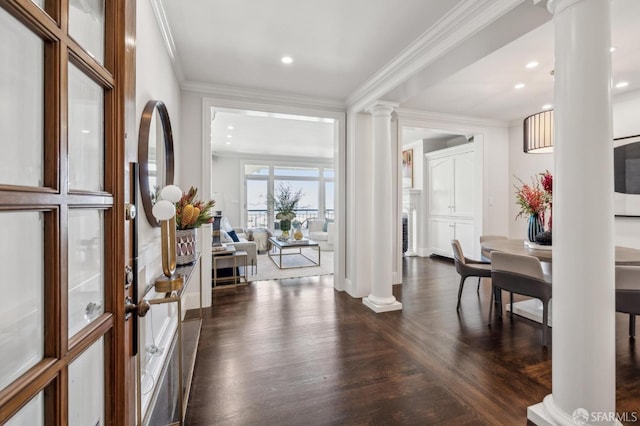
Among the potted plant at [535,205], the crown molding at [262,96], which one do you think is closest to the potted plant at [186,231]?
the crown molding at [262,96]

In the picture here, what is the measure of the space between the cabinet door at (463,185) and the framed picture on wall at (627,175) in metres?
2.00

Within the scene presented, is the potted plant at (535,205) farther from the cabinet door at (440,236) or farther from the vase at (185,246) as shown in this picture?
the vase at (185,246)

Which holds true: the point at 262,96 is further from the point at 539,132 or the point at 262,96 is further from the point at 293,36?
the point at 539,132

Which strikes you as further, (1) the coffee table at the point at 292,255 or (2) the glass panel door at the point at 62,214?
(1) the coffee table at the point at 292,255

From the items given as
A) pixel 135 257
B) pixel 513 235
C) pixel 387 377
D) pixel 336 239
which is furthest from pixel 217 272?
pixel 513 235

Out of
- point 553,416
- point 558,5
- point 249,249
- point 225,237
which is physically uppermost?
point 558,5

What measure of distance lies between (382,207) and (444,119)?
236 centimetres

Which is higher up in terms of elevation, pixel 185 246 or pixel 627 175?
pixel 627 175

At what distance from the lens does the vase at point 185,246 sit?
2.13 m

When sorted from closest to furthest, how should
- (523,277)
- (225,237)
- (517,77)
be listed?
1. (523,277)
2. (517,77)
3. (225,237)

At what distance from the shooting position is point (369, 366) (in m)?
2.21

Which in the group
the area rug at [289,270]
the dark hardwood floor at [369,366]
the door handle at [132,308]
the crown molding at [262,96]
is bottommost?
the dark hardwood floor at [369,366]

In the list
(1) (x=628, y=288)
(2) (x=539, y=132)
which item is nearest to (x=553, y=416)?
(1) (x=628, y=288)

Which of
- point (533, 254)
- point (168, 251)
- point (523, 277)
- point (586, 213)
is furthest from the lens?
point (533, 254)
